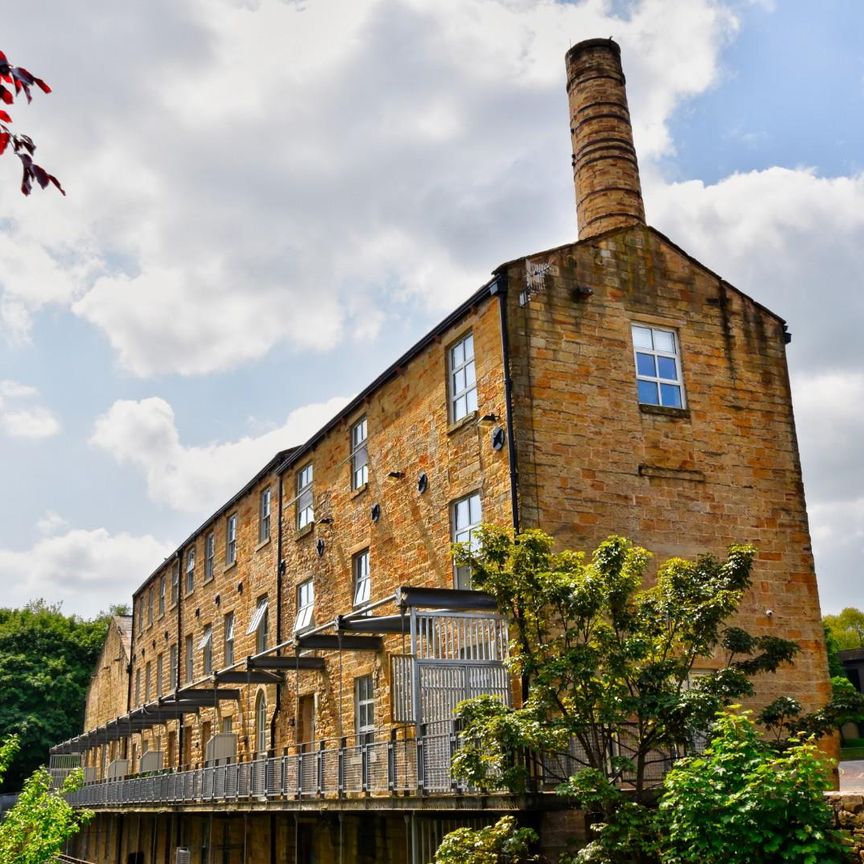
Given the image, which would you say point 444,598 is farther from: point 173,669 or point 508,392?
point 173,669

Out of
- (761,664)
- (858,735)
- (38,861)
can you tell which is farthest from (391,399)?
(858,735)

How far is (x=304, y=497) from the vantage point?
25.4 m

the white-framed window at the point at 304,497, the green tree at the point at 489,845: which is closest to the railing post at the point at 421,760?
the green tree at the point at 489,845

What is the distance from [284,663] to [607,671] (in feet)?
35.6

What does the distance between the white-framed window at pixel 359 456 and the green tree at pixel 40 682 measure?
36737 millimetres

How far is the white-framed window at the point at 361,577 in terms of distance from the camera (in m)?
21.2

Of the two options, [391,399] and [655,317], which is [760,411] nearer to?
[655,317]

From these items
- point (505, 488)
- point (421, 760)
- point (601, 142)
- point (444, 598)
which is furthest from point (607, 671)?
point (601, 142)

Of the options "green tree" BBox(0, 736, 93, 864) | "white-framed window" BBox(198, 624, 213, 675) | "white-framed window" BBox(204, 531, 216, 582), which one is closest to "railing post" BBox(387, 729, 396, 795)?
"green tree" BBox(0, 736, 93, 864)

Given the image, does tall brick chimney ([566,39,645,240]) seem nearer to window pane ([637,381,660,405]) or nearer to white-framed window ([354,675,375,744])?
window pane ([637,381,660,405])

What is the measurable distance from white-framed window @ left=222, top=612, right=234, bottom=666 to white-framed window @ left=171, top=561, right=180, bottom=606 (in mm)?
6151

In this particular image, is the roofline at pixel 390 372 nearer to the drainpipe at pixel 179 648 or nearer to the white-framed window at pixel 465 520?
the white-framed window at pixel 465 520

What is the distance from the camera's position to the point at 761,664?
46.8ft

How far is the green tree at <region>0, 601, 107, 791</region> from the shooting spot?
5269 centimetres
